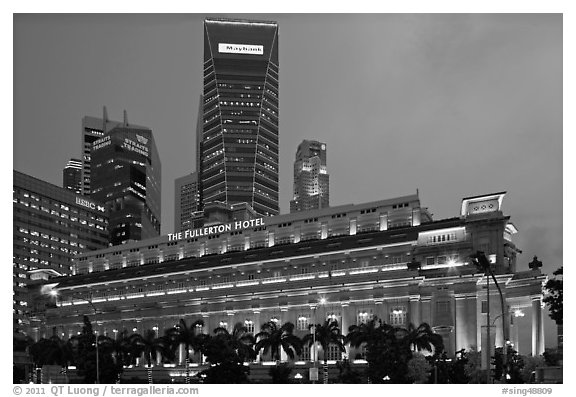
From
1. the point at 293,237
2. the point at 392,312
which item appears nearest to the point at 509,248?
the point at 392,312

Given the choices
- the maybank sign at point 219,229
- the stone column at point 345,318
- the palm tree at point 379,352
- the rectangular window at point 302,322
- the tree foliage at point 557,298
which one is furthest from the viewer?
the maybank sign at point 219,229

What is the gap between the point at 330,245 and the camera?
126750 mm

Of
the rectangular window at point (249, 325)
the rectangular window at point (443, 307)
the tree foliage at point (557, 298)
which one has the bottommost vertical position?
the rectangular window at point (249, 325)

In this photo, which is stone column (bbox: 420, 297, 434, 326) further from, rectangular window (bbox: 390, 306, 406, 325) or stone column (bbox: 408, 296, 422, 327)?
rectangular window (bbox: 390, 306, 406, 325)

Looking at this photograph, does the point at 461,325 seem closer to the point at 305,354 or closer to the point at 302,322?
the point at 305,354

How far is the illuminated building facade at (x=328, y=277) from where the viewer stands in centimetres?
11044

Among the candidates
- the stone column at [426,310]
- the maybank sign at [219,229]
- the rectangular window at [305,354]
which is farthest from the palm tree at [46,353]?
the stone column at [426,310]

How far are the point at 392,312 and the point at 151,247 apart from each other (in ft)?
210

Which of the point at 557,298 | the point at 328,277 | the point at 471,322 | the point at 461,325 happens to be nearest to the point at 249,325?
the point at 328,277

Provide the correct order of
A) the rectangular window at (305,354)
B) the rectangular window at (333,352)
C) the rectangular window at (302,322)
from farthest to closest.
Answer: the rectangular window at (302,322) → the rectangular window at (305,354) → the rectangular window at (333,352)

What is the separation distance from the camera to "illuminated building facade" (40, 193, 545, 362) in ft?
362

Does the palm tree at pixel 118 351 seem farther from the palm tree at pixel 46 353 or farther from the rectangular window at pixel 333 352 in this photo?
the rectangular window at pixel 333 352

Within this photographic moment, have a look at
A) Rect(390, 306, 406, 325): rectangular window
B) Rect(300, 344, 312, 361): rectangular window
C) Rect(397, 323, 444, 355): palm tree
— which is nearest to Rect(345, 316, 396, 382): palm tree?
Rect(397, 323, 444, 355): palm tree
